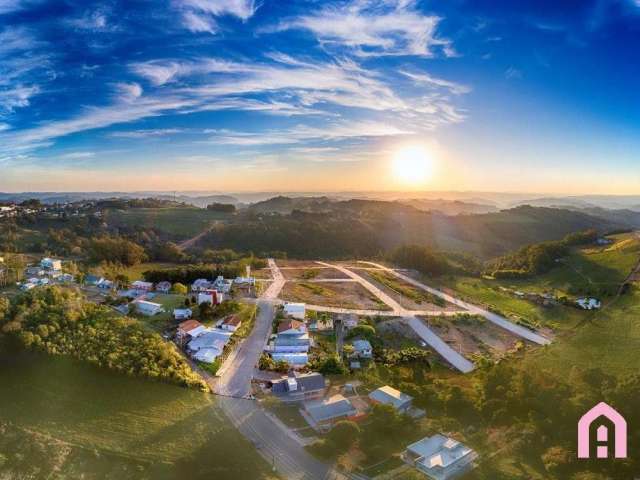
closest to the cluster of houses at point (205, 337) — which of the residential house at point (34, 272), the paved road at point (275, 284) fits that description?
the paved road at point (275, 284)

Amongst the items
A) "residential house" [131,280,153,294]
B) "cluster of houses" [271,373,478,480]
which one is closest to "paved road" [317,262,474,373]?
"cluster of houses" [271,373,478,480]

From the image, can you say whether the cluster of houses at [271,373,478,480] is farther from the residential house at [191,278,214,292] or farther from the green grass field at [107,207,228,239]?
the green grass field at [107,207,228,239]

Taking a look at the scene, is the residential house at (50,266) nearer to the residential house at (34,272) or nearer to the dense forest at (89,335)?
the residential house at (34,272)

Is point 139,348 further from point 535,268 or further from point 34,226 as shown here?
point 34,226

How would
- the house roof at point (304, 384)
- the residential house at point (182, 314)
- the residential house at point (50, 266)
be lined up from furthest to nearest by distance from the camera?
the residential house at point (50, 266) < the residential house at point (182, 314) < the house roof at point (304, 384)

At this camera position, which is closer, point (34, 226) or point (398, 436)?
point (398, 436)

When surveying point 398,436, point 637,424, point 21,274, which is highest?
point 21,274

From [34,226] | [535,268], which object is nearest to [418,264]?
[535,268]
